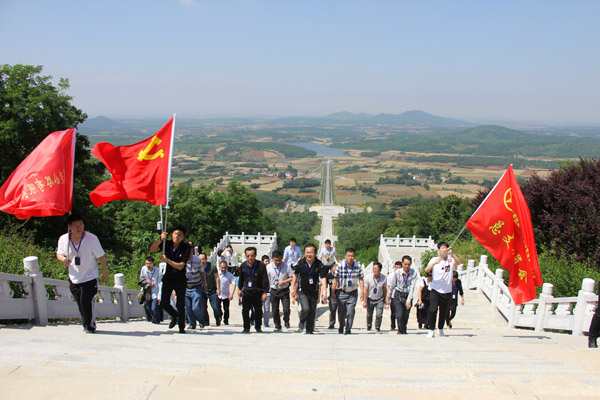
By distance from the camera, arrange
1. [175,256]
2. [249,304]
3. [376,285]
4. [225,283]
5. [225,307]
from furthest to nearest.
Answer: [225,307] < [225,283] < [376,285] < [249,304] < [175,256]

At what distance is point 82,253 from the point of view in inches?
256

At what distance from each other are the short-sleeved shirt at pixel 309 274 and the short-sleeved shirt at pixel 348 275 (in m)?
0.34

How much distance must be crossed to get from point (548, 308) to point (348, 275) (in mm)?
4606

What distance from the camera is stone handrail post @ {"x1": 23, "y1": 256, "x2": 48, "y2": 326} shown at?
704cm

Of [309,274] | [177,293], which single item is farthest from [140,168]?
[309,274]

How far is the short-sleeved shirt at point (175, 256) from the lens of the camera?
23.7 feet

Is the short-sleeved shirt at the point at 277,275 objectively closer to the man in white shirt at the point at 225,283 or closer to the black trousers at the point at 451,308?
the man in white shirt at the point at 225,283

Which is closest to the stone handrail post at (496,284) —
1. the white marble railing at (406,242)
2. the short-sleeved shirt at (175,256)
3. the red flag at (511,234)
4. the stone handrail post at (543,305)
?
the stone handrail post at (543,305)

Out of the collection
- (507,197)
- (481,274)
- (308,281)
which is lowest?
(481,274)

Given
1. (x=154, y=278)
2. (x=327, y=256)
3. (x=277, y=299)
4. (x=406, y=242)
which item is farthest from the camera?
(x=406, y=242)

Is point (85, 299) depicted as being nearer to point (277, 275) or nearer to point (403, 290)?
point (277, 275)

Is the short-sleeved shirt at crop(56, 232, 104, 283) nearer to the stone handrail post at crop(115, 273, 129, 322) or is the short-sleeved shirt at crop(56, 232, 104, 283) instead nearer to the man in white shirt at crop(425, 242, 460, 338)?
the stone handrail post at crop(115, 273, 129, 322)

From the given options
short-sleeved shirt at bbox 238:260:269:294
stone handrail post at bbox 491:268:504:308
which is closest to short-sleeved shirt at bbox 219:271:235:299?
short-sleeved shirt at bbox 238:260:269:294

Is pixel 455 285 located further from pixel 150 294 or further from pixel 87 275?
pixel 87 275
